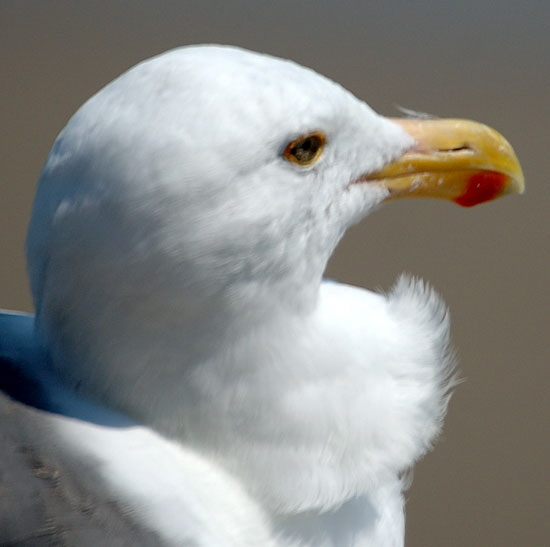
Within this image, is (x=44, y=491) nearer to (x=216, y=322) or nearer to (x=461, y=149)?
(x=216, y=322)

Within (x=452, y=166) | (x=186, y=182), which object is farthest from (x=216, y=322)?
(x=452, y=166)

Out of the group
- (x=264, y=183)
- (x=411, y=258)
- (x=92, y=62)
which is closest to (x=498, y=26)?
(x=411, y=258)

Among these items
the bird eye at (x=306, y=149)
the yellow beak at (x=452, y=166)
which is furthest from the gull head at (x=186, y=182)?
the yellow beak at (x=452, y=166)

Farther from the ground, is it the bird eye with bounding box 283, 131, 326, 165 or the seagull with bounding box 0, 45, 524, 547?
the bird eye with bounding box 283, 131, 326, 165

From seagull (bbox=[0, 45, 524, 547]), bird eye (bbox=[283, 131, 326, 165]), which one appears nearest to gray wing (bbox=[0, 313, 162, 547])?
seagull (bbox=[0, 45, 524, 547])

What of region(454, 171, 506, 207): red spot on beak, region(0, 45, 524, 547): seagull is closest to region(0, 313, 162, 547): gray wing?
region(0, 45, 524, 547): seagull

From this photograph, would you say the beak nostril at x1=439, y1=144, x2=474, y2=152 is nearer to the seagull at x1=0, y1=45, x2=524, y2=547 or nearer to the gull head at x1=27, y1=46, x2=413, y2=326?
the seagull at x1=0, y1=45, x2=524, y2=547

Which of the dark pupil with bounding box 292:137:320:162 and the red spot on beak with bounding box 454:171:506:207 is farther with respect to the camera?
the red spot on beak with bounding box 454:171:506:207

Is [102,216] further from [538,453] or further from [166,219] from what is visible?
[538,453]
